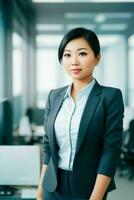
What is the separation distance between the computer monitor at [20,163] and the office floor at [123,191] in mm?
2161

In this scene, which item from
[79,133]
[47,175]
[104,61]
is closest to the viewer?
[79,133]

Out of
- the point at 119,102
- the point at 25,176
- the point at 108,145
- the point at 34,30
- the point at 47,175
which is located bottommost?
the point at 25,176

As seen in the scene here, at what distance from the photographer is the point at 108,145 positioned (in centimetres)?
126

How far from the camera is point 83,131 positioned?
1.25m

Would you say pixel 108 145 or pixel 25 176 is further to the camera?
pixel 25 176

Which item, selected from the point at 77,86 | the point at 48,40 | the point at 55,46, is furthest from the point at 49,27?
the point at 77,86

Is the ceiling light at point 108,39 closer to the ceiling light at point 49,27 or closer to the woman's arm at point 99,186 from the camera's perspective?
the ceiling light at point 49,27

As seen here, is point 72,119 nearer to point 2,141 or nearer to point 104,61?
point 2,141

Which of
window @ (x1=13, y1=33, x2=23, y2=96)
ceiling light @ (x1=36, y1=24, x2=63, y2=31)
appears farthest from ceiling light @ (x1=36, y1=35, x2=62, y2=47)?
window @ (x1=13, y1=33, x2=23, y2=96)

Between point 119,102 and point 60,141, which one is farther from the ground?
point 119,102

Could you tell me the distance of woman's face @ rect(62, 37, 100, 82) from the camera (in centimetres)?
128

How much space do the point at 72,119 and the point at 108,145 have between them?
0.55 feet

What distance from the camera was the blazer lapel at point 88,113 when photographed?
125 centimetres

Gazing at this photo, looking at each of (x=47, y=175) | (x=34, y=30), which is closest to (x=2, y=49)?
(x=34, y=30)
